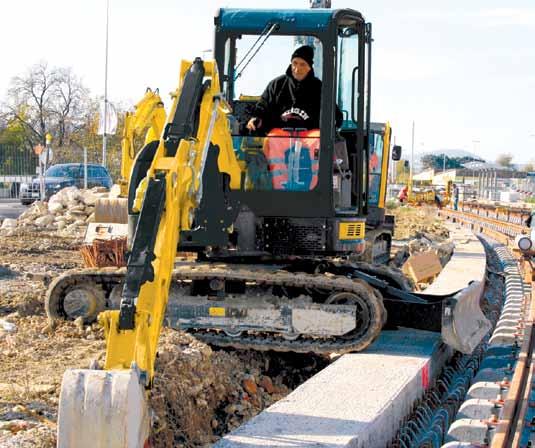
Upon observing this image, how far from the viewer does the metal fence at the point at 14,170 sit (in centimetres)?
4191

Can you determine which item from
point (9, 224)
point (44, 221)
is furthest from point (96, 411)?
point (44, 221)

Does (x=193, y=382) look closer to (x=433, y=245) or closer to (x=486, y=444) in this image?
(x=486, y=444)

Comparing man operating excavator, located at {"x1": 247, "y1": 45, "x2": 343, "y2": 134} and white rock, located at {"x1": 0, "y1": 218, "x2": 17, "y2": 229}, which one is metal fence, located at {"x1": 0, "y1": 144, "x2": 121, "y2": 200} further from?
man operating excavator, located at {"x1": 247, "y1": 45, "x2": 343, "y2": 134}

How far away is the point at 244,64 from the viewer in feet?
28.7

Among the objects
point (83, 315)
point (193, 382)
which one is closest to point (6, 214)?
point (83, 315)

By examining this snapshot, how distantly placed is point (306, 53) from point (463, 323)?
3.04 metres

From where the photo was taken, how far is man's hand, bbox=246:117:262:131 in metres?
8.41

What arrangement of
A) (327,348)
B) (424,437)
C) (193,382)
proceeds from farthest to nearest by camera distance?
1. (327,348)
2. (193,382)
3. (424,437)

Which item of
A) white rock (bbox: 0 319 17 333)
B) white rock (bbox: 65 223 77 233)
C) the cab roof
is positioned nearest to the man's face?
the cab roof

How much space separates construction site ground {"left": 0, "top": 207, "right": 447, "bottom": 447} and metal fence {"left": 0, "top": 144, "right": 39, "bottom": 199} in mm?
32232

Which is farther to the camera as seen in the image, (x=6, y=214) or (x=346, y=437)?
(x=6, y=214)

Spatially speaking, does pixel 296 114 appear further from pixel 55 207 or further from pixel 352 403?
pixel 55 207

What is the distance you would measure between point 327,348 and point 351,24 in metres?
3.06

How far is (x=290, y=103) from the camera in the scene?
8469 mm
